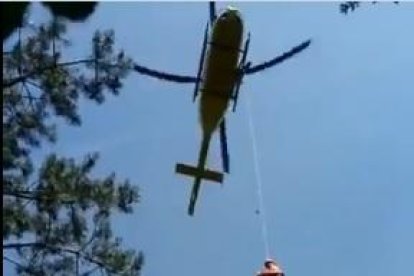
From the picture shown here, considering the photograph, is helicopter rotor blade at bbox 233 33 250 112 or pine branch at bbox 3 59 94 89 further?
pine branch at bbox 3 59 94 89

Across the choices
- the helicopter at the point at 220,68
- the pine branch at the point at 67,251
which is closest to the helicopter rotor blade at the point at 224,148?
the helicopter at the point at 220,68

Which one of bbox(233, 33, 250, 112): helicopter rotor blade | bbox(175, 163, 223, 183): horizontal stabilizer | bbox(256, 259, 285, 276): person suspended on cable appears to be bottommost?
bbox(256, 259, 285, 276): person suspended on cable

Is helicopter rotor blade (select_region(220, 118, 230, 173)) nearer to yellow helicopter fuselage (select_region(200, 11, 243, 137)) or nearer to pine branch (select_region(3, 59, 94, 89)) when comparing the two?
yellow helicopter fuselage (select_region(200, 11, 243, 137))

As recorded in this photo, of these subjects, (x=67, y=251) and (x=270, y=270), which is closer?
(x=270, y=270)

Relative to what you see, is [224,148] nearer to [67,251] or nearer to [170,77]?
[170,77]

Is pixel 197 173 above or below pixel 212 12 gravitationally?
below

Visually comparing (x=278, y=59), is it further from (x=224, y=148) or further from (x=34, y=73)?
(x=34, y=73)

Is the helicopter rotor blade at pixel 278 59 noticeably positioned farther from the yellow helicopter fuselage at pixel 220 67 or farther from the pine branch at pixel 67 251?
the pine branch at pixel 67 251

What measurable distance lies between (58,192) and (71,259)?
716 mm

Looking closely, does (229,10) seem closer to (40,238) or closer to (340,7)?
(340,7)

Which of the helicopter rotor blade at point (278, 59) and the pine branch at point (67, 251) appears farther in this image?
the pine branch at point (67, 251)

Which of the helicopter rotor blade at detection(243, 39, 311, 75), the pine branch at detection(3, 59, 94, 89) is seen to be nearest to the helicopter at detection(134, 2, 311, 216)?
the helicopter rotor blade at detection(243, 39, 311, 75)

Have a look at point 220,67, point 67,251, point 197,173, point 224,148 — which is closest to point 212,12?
point 220,67

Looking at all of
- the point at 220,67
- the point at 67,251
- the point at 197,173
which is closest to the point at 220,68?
the point at 220,67
